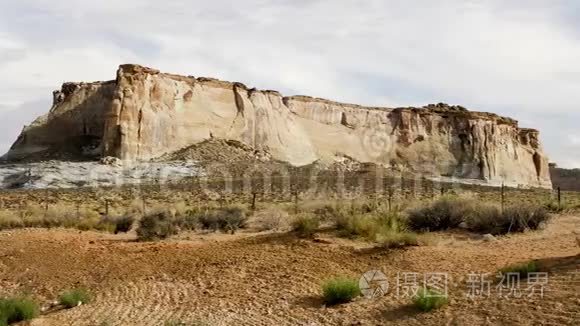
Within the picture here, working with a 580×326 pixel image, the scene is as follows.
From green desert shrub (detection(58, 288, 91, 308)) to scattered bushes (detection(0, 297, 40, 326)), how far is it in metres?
0.48

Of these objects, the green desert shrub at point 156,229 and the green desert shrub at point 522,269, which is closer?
the green desert shrub at point 522,269

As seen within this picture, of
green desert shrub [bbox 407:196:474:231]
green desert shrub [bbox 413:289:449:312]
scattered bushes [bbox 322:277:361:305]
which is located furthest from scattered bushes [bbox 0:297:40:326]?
green desert shrub [bbox 407:196:474:231]

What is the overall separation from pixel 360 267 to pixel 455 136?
68.4 metres

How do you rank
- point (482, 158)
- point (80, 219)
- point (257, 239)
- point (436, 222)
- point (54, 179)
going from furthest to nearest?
point (482, 158)
point (54, 179)
point (80, 219)
point (436, 222)
point (257, 239)

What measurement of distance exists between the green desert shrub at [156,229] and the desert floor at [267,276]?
1036 mm

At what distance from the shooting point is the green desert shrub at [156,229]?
1830 cm

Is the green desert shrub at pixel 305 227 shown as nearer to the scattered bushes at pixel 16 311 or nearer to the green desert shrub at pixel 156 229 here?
the green desert shrub at pixel 156 229

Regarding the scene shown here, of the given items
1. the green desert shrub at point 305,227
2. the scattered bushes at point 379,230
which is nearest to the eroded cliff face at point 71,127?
the green desert shrub at point 305,227

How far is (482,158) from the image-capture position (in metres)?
78.1

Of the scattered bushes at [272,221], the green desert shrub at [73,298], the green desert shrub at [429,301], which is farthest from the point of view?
the scattered bushes at [272,221]

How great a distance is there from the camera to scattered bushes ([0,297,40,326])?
37.7 feet

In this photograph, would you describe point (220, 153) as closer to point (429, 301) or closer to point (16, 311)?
point (16, 311)

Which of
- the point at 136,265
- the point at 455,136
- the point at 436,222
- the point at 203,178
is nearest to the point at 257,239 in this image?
the point at 136,265

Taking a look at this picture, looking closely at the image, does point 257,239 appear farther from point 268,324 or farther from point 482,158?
point 482,158
